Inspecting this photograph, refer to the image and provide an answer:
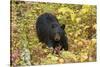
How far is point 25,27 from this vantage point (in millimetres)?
2182

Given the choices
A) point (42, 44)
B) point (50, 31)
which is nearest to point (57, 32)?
point (50, 31)

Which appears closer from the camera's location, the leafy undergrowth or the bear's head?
the leafy undergrowth

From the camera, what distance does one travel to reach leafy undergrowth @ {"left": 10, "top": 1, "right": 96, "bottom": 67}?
214 centimetres

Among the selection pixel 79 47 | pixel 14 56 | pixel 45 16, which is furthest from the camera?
pixel 79 47

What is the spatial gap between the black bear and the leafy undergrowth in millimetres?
42

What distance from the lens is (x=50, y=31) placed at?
2.27 meters

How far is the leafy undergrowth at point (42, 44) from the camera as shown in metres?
2.14

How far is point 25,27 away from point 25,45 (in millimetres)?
174

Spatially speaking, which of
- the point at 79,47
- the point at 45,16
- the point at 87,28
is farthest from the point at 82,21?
the point at 45,16

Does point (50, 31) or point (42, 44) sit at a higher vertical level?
point (50, 31)

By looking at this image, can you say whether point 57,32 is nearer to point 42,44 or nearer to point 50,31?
point 50,31

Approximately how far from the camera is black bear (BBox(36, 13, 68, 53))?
2234 mm

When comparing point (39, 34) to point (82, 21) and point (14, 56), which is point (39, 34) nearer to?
point (14, 56)

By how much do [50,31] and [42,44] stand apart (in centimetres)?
15
